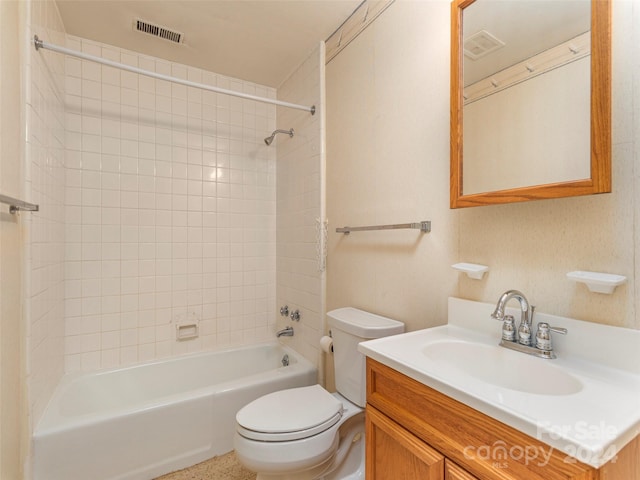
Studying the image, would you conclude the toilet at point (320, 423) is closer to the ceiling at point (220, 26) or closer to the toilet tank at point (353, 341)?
the toilet tank at point (353, 341)

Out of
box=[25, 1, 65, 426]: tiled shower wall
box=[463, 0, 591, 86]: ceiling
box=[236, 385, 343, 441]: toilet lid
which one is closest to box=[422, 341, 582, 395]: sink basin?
box=[236, 385, 343, 441]: toilet lid

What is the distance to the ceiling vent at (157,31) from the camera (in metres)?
1.86

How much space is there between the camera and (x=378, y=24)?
62.1 inches

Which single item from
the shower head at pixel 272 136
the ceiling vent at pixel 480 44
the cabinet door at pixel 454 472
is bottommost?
the cabinet door at pixel 454 472

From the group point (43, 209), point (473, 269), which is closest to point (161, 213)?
point (43, 209)

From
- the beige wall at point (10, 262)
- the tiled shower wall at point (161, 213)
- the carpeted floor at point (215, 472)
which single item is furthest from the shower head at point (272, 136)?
the carpeted floor at point (215, 472)

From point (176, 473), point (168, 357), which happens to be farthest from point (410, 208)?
point (168, 357)

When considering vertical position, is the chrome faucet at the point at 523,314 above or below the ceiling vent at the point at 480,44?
below

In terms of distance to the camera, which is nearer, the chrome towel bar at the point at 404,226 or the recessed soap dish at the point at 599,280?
the recessed soap dish at the point at 599,280

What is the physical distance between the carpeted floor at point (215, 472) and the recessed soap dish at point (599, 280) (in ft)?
5.58

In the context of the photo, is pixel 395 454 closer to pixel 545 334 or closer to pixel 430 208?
pixel 545 334

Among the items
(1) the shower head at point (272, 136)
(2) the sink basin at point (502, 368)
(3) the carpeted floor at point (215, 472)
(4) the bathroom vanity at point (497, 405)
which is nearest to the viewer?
(4) the bathroom vanity at point (497, 405)

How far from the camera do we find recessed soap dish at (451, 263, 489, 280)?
3.46ft

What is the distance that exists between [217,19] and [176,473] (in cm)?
250
